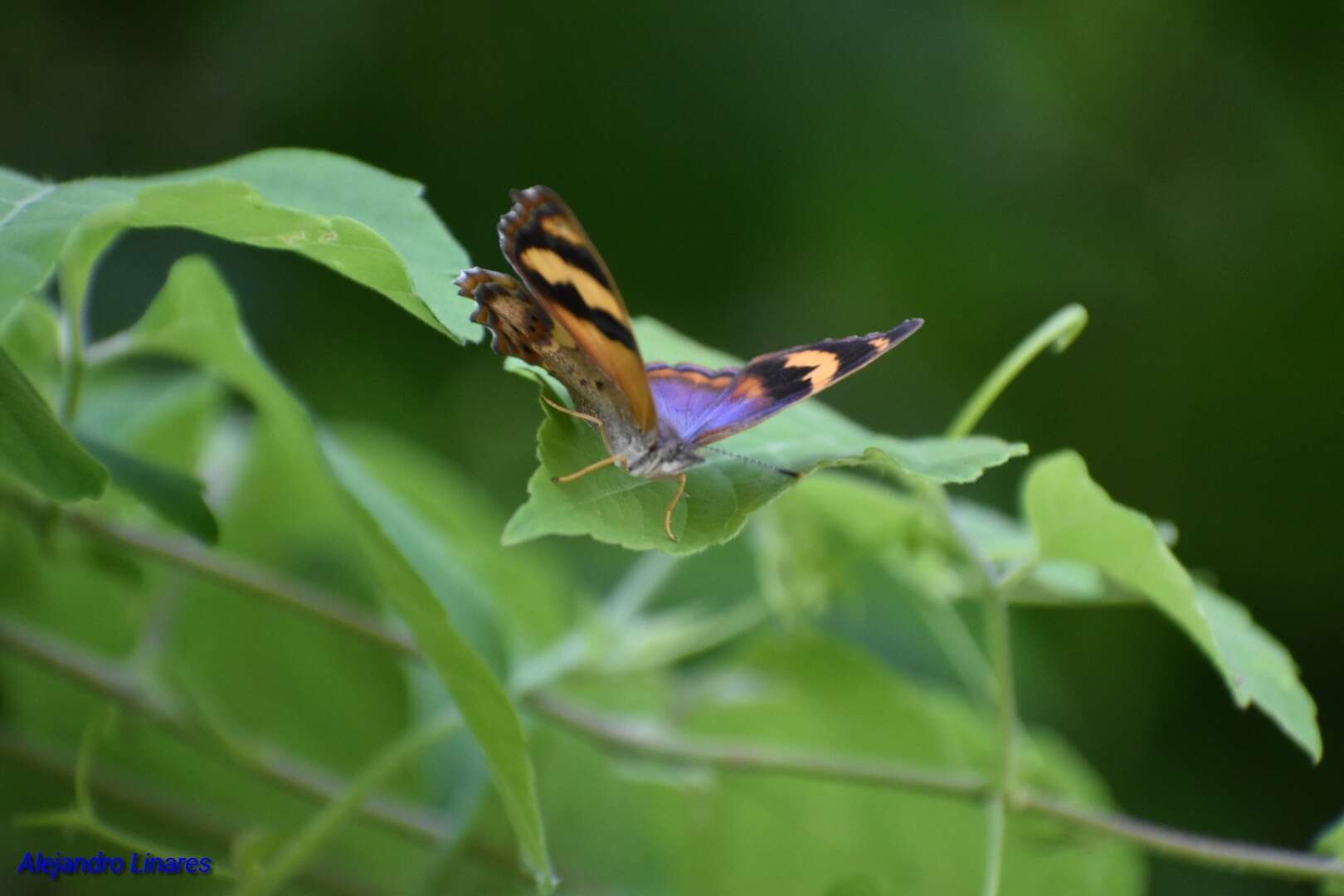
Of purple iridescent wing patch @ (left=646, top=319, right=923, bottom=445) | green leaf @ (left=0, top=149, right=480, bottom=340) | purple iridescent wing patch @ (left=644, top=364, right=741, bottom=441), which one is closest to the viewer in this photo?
green leaf @ (left=0, top=149, right=480, bottom=340)

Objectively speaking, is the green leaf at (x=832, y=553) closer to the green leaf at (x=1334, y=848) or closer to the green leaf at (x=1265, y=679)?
the green leaf at (x=1265, y=679)

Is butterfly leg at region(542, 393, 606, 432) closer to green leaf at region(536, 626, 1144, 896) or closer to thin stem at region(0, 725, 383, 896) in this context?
green leaf at region(536, 626, 1144, 896)

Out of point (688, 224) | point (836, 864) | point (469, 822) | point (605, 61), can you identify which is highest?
point (605, 61)

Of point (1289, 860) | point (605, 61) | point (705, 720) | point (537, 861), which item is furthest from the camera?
point (605, 61)

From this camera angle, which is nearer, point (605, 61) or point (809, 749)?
point (809, 749)

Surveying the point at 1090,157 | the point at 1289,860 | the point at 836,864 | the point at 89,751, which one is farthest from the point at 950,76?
the point at 89,751

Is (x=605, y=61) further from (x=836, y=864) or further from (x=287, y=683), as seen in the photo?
(x=836, y=864)

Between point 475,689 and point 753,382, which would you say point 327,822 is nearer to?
point 475,689

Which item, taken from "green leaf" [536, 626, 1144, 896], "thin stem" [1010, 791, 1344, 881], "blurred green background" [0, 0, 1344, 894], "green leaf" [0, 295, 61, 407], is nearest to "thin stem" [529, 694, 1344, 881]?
"thin stem" [1010, 791, 1344, 881]
